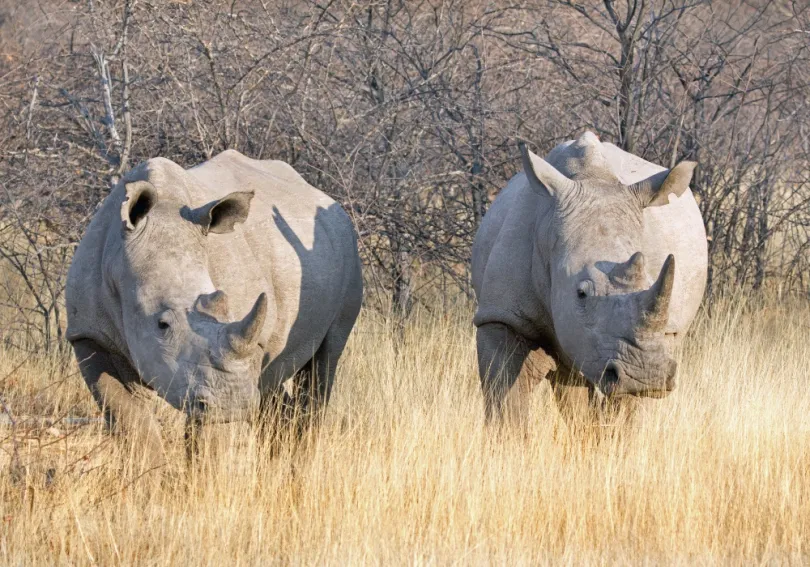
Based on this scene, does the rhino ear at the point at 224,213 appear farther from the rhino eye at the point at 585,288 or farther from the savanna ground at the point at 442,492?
the rhino eye at the point at 585,288

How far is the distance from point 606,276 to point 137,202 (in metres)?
2.04

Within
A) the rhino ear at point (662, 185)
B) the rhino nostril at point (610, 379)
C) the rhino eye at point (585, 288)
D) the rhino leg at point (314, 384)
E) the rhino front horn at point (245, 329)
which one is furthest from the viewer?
the rhino leg at point (314, 384)

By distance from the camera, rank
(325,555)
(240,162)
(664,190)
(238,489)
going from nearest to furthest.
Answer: (325,555) → (238,489) → (664,190) → (240,162)

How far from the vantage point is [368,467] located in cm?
517

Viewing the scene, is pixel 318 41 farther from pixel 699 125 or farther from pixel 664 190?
pixel 664 190

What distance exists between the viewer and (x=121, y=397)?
5.62 m

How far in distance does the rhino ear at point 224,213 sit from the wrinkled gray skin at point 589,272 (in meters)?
1.28

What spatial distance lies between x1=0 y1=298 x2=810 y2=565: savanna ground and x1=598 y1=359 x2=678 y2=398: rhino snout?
1.13 feet

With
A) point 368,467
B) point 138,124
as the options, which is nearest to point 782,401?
point 368,467

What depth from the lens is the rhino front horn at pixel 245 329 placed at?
493 cm

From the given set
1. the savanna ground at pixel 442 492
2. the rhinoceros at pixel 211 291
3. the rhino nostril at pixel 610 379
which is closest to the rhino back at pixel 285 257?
the rhinoceros at pixel 211 291

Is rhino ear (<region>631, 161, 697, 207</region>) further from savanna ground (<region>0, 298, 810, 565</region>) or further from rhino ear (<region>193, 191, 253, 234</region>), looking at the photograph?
rhino ear (<region>193, 191, 253, 234</region>)

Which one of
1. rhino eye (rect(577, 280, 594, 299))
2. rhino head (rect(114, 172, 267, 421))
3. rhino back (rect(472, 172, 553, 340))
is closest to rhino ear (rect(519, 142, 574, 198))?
rhino back (rect(472, 172, 553, 340))

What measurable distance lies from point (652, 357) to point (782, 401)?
1715mm
